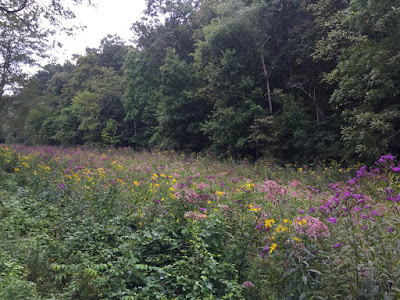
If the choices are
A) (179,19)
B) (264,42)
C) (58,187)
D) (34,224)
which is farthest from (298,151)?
(179,19)

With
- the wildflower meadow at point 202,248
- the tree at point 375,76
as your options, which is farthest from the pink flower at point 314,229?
the tree at point 375,76

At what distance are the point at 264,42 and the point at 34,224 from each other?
1387 centimetres

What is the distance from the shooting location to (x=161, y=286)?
278 cm

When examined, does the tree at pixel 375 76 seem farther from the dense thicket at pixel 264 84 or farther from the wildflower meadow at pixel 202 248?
the wildflower meadow at pixel 202 248

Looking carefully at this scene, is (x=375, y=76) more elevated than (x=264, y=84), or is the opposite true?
(x=264, y=84)

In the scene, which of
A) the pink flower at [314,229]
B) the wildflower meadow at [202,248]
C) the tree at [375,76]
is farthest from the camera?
the tree at [375,76]

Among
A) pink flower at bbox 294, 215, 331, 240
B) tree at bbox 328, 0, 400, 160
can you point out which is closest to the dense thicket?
tree at bbox 328, 0, 400, 160

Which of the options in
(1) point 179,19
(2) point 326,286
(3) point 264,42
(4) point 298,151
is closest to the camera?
(2) point 326,286

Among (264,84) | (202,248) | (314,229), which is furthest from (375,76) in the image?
(202,248)

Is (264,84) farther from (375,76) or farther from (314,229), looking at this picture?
(314,229)

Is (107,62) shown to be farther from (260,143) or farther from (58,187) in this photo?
(58,187)

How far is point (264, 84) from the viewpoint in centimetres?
1545

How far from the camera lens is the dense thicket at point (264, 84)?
30.4 ft

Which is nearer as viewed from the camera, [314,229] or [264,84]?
[314,229]
